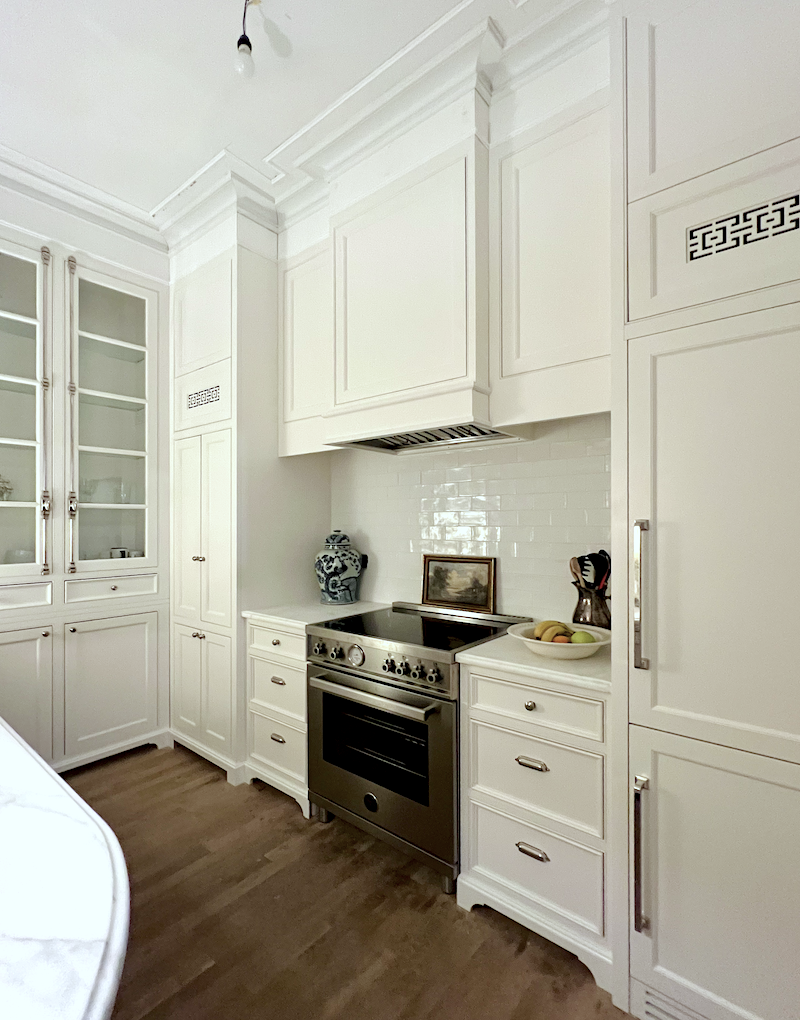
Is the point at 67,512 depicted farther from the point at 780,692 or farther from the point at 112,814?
the point at 780,692

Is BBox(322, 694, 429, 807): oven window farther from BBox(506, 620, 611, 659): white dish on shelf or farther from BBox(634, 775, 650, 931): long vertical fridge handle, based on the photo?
BBox(634, 775, 650, 931): long vertical fridge handle

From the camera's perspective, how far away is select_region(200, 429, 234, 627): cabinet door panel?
2.78m

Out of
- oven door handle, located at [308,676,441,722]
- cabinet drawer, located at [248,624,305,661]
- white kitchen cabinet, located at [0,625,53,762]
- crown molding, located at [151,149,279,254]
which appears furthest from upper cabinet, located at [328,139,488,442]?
white kitchen cabinet, located at [0,625,53,762]

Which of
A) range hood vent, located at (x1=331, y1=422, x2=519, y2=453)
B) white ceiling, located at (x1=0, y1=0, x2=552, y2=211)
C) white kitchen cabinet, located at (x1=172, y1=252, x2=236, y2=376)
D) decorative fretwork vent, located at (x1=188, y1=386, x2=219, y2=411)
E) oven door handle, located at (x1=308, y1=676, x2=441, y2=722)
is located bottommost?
oven door handle, located at (x1=308, y1=676, x2=441, y2=722)

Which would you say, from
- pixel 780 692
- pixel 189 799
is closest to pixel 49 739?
pixel 189 799

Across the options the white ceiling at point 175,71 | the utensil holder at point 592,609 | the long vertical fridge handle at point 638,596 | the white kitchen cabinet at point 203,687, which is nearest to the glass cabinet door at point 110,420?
the white kitchen cabinet at point 203,687

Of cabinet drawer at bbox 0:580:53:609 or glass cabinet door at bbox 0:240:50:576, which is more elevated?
glass cabinet door at bbox 0:240:50:576

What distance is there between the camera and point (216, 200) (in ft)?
9.16

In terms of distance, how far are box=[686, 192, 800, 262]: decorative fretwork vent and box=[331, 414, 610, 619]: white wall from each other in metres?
0.84

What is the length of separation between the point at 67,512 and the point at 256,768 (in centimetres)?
163

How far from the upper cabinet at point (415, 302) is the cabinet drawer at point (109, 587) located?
1.54m

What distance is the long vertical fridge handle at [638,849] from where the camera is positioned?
1.46 metres

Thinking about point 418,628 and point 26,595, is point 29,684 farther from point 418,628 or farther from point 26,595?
point 418,628

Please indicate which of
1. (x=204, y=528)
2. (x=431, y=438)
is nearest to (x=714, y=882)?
(x=431, y=438)
